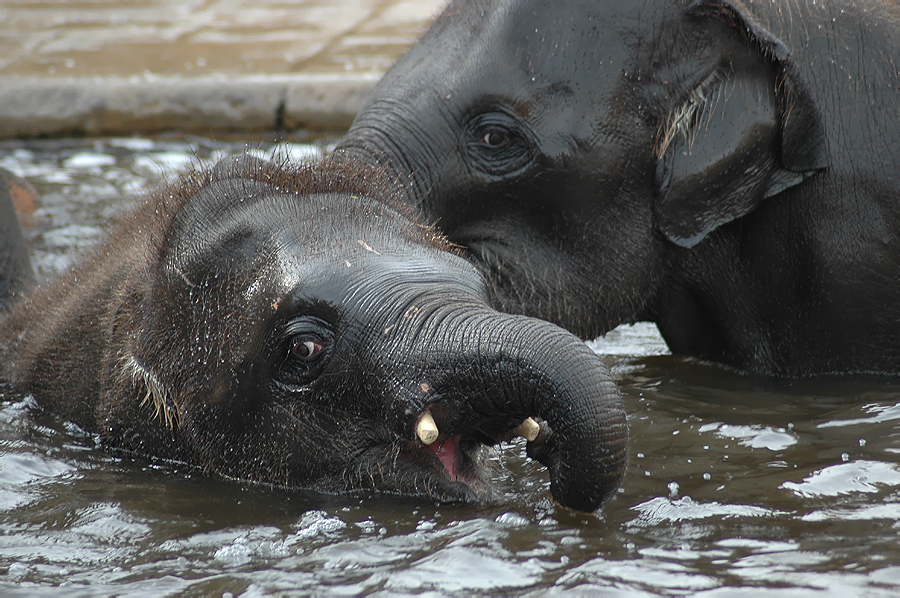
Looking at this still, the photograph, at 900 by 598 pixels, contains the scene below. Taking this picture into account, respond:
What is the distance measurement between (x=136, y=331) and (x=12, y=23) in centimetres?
1289

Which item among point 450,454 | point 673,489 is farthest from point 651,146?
point 450,454

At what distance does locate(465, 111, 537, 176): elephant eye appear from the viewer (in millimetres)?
5301

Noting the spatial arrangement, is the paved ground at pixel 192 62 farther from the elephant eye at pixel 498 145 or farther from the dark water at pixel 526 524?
the dark water at pixel 526 524

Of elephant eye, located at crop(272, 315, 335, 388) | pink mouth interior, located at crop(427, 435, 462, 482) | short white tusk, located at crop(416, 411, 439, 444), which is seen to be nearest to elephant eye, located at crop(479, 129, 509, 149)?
elephant eye, located at crop(272, 315, 335, 388)

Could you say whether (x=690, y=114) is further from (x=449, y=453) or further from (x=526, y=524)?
(x=526, y=524)

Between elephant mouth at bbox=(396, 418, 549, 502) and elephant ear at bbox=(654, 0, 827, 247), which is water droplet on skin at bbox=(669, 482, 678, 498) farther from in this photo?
elephant ear at bbox=(654, 0, 827, 247)

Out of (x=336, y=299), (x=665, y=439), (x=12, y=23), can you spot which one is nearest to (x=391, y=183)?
(x=336, y=299)

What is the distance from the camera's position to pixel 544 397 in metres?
3.50

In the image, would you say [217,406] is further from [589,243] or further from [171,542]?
[589,243]

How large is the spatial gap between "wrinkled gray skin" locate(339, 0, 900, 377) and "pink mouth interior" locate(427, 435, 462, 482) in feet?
4.87

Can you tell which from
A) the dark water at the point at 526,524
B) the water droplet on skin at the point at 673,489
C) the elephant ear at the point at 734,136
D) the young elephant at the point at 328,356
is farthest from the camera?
the elephant ear at the point at 734,136

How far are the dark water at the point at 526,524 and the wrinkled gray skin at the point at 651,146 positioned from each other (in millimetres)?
615

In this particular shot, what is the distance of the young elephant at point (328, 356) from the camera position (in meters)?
3.56

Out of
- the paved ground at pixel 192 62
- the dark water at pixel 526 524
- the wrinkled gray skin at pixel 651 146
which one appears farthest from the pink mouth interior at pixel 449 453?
the paved ground at pixel 192 62
